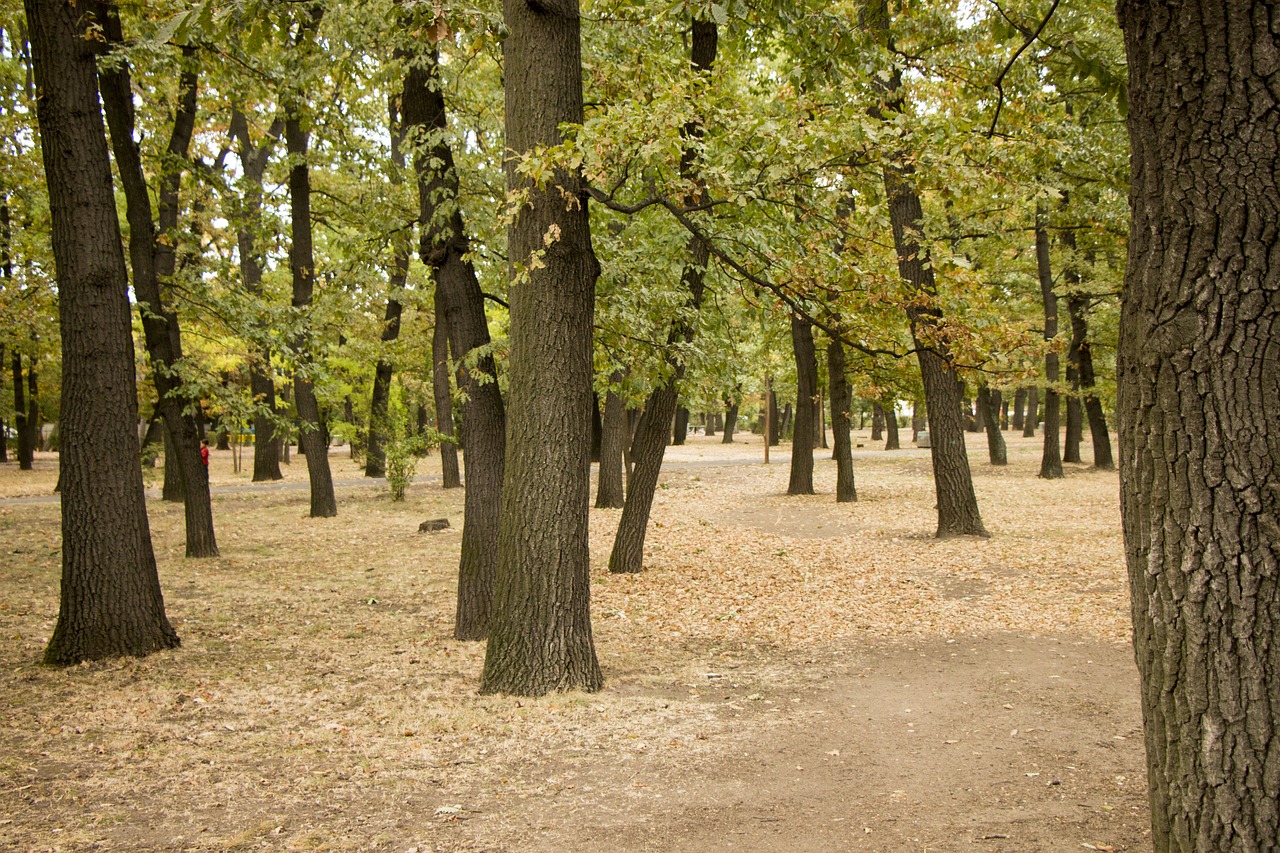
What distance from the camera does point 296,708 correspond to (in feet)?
20.3

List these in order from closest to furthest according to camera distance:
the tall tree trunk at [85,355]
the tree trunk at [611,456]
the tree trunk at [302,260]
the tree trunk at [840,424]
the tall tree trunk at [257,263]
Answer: the tall tree trunk at [85,355], the tall tree trunk at [257,263], the tree trunk at [302,260], the tree trunk at [611,456], the tree trunk at [840,424]

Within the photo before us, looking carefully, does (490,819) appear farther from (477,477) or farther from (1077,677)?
(1077,677)

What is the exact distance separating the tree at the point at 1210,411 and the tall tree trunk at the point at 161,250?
366 inches

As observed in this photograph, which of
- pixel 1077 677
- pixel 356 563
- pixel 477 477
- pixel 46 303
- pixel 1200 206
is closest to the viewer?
pixel 1200 206

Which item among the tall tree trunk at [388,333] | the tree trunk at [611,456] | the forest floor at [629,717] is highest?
the tall tree trunk at [388,333]

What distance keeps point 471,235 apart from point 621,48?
2.62 meters

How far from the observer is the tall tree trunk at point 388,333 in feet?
30.9

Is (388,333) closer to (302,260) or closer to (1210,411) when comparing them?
(302,260)

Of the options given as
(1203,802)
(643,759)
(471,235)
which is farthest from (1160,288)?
(471,235)

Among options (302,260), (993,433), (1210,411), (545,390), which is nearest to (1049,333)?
(993,433)

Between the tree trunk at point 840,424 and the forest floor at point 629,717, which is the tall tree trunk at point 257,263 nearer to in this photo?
the forest floor at point 629,717

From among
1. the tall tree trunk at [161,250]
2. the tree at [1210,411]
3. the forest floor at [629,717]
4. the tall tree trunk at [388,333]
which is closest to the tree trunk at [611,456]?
the tall tree trunk at [388,333]

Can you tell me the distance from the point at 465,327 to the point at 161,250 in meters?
6.66

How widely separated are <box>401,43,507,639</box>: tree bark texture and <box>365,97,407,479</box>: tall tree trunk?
39 centimetres
